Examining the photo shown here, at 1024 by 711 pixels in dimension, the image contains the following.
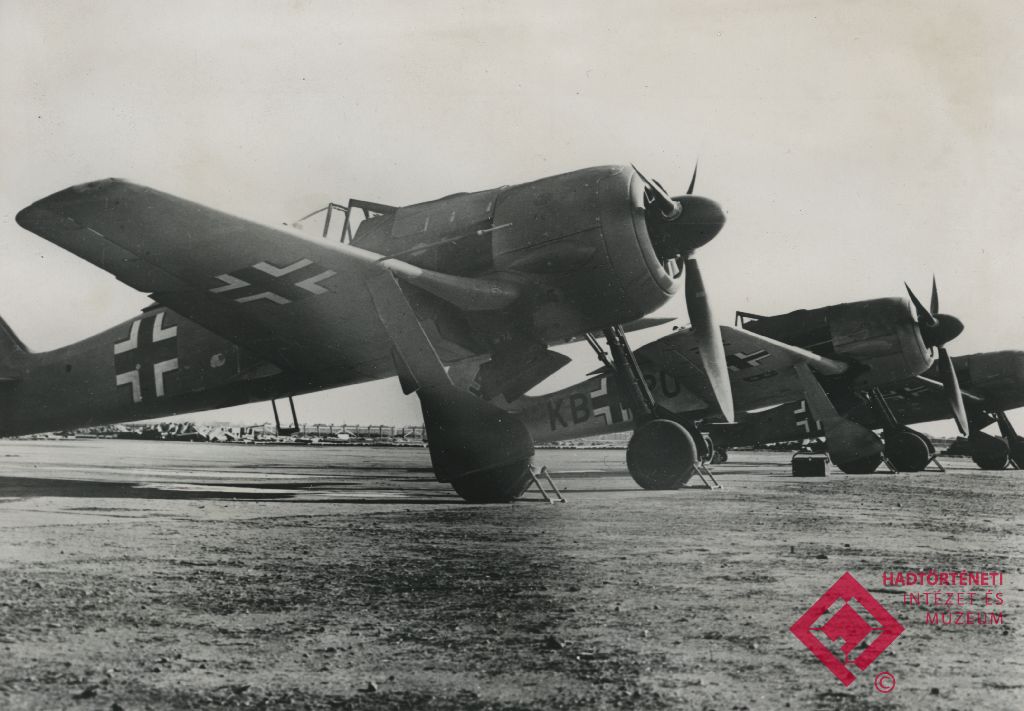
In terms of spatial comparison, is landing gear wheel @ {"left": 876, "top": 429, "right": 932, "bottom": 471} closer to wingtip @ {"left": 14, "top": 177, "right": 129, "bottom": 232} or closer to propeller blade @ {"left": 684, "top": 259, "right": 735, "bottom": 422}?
propeller blade @ {"left": 684, "top": 259, "right": 735, "bottom": 422}

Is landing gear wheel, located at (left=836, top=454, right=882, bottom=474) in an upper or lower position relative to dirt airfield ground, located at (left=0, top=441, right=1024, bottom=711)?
lower

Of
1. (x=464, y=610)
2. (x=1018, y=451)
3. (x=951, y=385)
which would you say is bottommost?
(x=1018, y=451)

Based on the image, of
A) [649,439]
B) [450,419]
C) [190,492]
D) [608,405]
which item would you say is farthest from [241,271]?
[608,405]

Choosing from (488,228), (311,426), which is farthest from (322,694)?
(311,426)

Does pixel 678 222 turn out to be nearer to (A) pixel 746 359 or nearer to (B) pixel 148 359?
(B) pixel 148 359

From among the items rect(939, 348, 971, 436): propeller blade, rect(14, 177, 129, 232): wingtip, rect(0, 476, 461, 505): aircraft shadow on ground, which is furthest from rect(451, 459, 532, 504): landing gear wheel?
rect(939, 348, 971, 436): propeller blade

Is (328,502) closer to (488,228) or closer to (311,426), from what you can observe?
(488,228)

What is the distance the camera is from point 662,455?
34.7ft

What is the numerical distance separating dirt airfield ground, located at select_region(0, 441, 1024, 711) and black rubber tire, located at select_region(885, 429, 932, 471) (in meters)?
12.7

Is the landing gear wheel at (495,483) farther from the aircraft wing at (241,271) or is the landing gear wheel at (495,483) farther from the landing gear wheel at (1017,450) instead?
the landing gear wheel at (1017,450)

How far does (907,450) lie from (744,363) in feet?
16.2

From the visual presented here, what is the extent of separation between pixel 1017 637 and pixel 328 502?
6.52m

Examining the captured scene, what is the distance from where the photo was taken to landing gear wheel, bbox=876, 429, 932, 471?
18.6 meters

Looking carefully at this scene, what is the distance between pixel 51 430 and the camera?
1123cm
